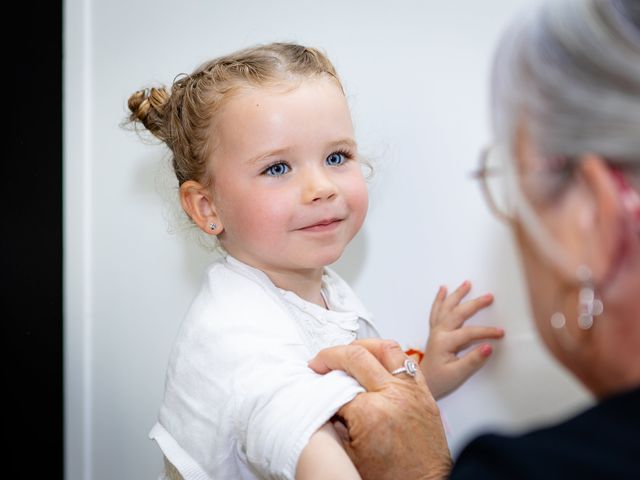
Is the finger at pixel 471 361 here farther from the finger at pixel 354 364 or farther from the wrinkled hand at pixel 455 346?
the finger at pixel 354 364

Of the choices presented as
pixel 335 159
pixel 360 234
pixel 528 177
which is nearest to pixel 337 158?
pixel 335 159

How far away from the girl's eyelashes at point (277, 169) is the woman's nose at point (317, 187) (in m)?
0.03

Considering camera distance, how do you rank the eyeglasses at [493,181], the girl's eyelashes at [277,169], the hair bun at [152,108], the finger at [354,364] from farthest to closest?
the hair bun at [152,108] → the girl's eyelashes at [277,169] → the finger at [354,364] → the eyeglasses at [493,181]

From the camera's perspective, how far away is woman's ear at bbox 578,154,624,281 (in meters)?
0.58

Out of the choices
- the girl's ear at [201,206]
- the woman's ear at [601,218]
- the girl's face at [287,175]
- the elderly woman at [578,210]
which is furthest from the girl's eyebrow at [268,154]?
the woman's ear at [601,218]

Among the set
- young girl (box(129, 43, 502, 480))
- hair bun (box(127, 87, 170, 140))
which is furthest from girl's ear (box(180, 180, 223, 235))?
hair bun (box(127, 87, 170, 140))

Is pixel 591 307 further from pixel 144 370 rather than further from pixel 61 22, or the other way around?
pixel 61 22

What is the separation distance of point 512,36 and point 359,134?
2.39 feet

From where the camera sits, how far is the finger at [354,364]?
974mm

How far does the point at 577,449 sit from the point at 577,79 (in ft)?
0.89

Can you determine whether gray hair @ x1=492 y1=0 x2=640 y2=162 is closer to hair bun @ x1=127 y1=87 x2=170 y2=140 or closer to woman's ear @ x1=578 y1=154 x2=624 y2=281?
woman's ear @ x1=578 y1=154 x2=624 y2=281

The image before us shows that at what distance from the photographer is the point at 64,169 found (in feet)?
5.16

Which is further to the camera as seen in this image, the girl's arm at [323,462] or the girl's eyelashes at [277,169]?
the girl's eyelashes at [277,169]

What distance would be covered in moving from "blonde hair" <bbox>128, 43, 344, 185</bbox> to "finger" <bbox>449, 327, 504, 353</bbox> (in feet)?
1.45
